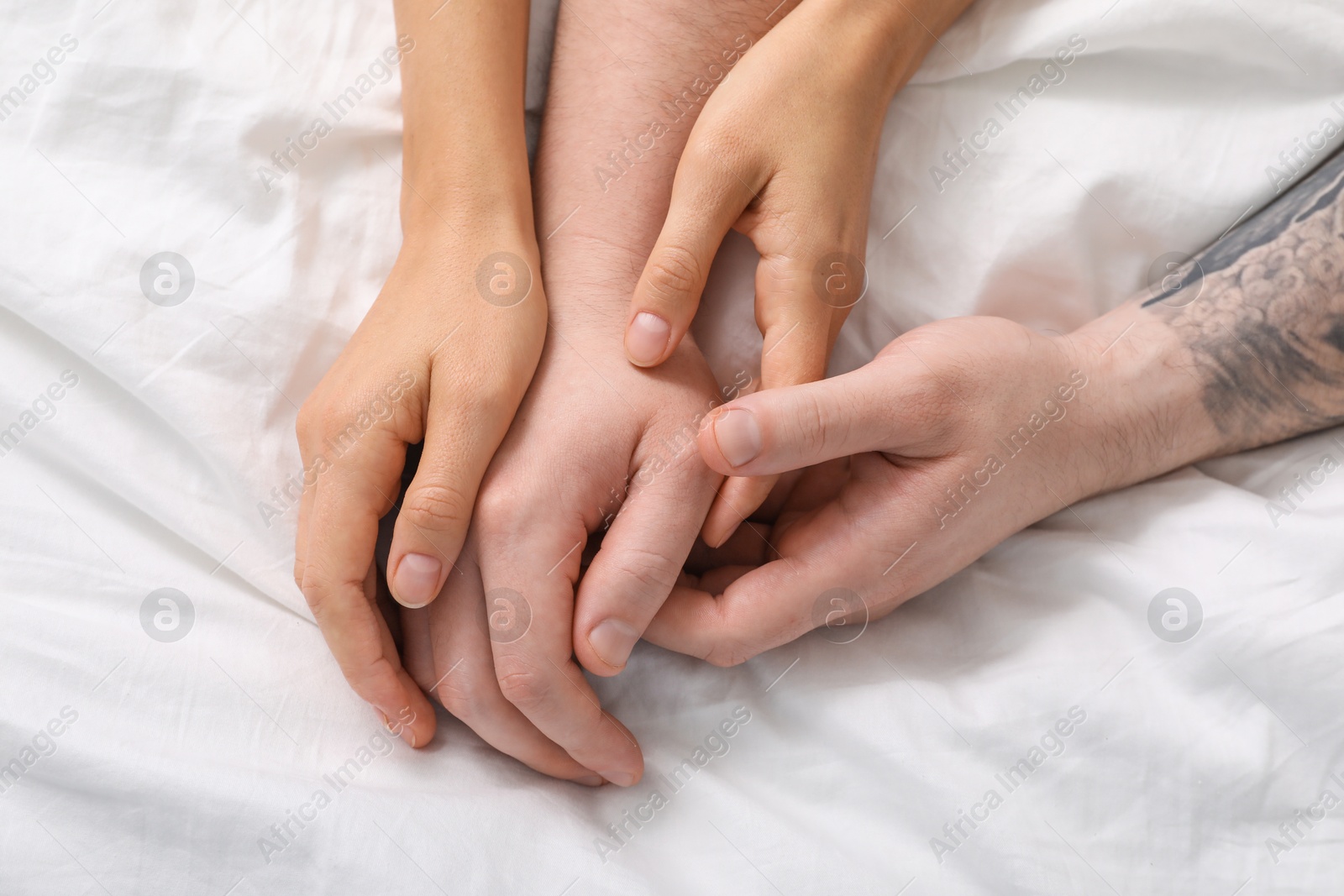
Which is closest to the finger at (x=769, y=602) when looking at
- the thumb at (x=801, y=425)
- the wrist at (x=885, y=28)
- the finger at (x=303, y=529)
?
the thumb at (x=801, y=425)

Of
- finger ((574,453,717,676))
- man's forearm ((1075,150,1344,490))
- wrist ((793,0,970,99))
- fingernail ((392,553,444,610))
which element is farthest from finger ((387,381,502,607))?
man's forearm ((1075,150,1344,490))

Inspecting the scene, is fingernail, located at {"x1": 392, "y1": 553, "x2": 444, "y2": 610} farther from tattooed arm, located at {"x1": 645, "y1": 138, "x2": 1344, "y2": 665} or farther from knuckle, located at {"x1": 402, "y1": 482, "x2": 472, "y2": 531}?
tattooed arm, located at {"x1": 645, "y1": 138, "x2": 1344, "y2": 665}

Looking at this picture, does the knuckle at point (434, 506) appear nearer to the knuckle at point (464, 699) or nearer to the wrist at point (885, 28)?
the knuckle at point (464, 699)

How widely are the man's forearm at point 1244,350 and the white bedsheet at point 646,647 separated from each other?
40 millimetres

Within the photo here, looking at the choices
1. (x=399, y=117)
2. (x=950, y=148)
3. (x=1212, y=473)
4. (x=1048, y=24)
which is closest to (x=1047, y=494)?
(x=1212, y=473)

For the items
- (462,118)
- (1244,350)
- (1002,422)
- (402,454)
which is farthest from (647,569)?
(1244,350)

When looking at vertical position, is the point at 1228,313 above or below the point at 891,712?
above

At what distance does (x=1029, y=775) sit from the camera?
73cm

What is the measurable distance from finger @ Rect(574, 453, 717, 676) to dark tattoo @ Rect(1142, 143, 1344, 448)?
56cm

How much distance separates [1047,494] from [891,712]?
277mm

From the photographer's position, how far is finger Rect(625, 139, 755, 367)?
786 mm

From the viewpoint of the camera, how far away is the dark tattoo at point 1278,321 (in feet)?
2.79

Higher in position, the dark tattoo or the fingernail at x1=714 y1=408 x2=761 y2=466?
the dark tattoo

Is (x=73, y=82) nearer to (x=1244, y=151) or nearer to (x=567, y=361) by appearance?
(x=567, y=361)
